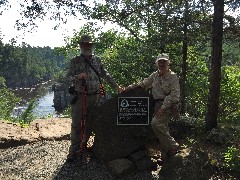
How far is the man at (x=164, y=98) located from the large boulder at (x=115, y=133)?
0.49 m

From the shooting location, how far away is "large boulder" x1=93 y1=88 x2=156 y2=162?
6.95 metres

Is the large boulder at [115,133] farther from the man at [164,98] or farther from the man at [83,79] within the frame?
the man at [164,98]

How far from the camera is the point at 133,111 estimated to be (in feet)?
23.1

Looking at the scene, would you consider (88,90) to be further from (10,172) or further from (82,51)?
(10,172)

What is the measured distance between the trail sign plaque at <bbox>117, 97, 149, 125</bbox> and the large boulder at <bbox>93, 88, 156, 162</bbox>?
0.08 metres

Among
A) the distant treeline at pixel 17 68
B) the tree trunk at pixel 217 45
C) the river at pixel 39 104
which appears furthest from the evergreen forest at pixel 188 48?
the distant treeline at pixel 17 68

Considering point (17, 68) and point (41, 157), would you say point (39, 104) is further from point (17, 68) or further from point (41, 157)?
point (41, 157)

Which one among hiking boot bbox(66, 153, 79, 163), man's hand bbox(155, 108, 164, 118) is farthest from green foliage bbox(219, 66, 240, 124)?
hiking boot bbox(66, 153, 79, 163)

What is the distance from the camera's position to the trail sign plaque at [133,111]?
276 inches

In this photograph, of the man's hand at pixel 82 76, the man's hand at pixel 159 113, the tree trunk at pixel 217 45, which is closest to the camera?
the man's hand at pixel 159 113

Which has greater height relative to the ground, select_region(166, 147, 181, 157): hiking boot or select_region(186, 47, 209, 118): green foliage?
select_region(186, 47, 209, 118): green foliage

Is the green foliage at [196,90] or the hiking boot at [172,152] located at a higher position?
the green foliage at [196,90]

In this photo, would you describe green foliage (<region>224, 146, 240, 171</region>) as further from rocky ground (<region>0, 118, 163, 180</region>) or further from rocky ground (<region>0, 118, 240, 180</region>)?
rocky ground (<region>0, 118, 163, 180</region>)

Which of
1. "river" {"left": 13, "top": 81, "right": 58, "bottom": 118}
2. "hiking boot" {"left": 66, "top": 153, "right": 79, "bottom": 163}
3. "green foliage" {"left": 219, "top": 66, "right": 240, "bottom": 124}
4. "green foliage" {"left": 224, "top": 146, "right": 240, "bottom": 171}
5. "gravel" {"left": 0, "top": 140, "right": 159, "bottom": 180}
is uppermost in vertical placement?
"green foliage" {"left": 219, "top": 66, "right": 240, "bottom": 124}
